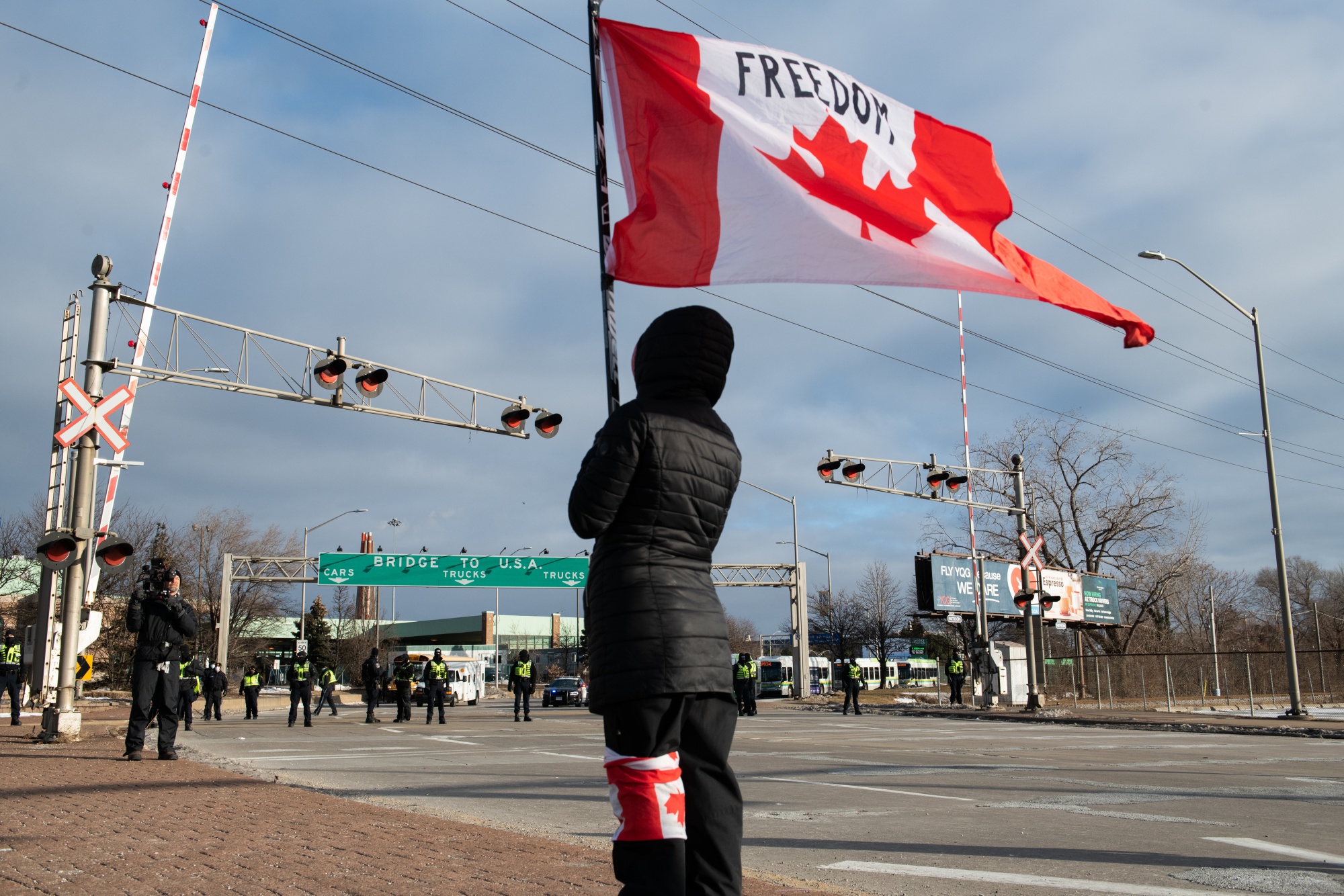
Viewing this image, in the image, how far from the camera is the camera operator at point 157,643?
35.0 ft

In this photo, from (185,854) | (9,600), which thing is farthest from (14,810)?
(9,600)

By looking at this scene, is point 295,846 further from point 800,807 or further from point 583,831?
point 800,807

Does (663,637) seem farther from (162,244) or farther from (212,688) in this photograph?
(212,688)

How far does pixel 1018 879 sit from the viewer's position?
518 cm

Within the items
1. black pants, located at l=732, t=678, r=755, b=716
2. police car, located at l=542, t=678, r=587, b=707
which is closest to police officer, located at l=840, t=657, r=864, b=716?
black pants, located at l=732, t=678, r=755, b=716

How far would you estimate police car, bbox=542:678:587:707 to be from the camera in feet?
159

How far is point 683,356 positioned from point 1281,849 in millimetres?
5007

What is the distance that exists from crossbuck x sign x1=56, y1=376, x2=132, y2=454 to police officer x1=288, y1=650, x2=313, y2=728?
31.6ft

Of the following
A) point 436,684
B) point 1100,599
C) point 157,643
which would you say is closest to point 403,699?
point 436,684

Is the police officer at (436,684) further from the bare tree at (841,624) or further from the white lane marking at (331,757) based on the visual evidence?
the bare tree at (841,624)

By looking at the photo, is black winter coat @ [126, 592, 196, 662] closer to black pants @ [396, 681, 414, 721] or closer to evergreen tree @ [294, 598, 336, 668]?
black pants @ [396, 681, 414, 721]

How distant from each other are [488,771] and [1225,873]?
25.4 ft

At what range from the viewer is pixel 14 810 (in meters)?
6.97

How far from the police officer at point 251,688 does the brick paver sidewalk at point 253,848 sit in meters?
20.8
